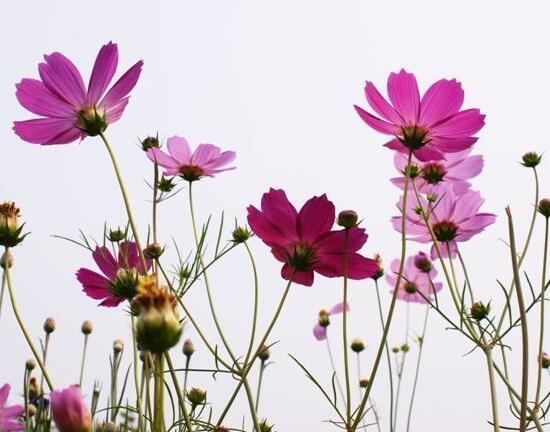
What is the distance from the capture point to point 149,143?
3.95 ft

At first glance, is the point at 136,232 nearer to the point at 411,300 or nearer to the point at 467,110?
the point at 467,110

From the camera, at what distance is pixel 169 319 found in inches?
18.7

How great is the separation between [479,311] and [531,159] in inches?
15.0

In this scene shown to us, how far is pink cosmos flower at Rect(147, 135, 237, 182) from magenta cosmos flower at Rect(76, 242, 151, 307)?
0.33m

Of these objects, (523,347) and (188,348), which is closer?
(523,347)

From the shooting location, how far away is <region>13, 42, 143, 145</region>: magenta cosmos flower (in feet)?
3.06

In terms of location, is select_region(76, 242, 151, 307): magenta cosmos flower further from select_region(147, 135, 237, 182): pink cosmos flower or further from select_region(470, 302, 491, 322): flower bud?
select_region(470, 302, 491, 322): flower bud

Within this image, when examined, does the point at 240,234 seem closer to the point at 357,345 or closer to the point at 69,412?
the point at 69,412

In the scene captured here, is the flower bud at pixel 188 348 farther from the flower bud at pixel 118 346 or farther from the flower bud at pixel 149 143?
the flower bud at pixel 149 143

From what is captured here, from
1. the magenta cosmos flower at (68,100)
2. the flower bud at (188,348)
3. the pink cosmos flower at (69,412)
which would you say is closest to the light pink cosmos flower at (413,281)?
the flower bud at (188,348)

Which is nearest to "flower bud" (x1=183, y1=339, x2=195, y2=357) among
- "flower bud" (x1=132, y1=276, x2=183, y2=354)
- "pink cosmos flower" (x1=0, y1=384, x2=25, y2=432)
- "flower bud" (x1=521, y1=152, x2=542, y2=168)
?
"pink cosmos flower" (x1=0, y1=384, x2=25, y2=432)

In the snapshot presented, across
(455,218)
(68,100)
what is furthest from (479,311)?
(68,100)

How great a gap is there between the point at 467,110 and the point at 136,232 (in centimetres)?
48

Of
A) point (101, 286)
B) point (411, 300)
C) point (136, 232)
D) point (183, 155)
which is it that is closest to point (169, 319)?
point (136, 232)
